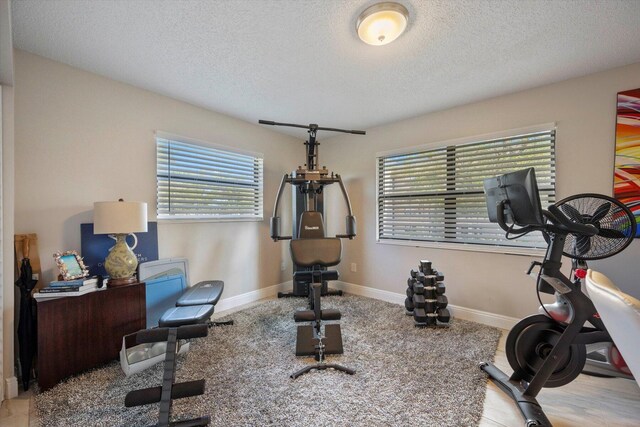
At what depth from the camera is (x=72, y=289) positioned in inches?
71.6

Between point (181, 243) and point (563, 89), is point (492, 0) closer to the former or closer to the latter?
point (563, 89)

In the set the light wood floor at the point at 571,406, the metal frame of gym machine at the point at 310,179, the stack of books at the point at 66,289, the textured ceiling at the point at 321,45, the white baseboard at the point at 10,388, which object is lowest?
the light wood floor at the point at 571,406

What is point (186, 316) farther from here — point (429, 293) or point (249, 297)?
point (429, 293)

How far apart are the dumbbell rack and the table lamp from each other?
105 inches

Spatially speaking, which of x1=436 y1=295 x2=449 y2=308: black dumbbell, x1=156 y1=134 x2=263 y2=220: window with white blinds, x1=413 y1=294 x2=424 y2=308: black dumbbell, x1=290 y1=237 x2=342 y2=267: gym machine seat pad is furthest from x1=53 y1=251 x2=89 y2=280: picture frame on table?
x1=436 y1=295 x2=449 y2=308: black dumbbell

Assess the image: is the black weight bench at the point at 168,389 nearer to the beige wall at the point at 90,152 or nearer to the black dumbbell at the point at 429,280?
the beige wall at the point at 90,152

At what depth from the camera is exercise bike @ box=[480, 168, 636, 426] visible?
1.41 m

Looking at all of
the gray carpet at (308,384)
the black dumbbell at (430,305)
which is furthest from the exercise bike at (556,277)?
the black dumbbell at (430,305)

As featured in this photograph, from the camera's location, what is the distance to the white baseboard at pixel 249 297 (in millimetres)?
3153

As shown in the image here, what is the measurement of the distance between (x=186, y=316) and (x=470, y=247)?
286 cm

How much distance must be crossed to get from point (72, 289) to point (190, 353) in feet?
3.23

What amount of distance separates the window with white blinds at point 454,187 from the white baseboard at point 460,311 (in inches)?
29.2

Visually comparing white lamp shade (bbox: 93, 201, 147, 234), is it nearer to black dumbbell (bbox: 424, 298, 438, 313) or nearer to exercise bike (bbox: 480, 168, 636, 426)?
exercise bike (bbox: 480, 168, 636, 426)

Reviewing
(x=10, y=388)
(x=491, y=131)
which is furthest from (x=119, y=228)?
(x=491, y=131)
